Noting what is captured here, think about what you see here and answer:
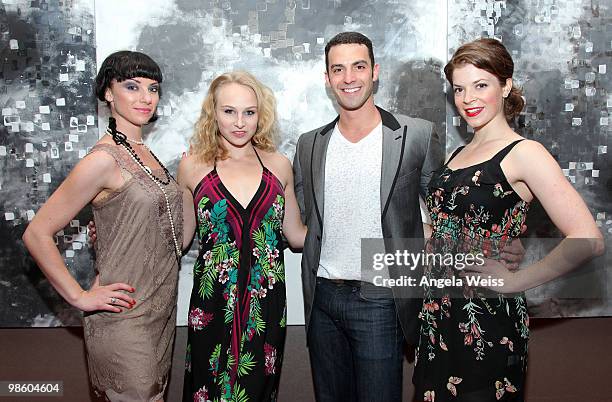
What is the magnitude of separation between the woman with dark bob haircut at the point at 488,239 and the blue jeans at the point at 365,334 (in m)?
0.21

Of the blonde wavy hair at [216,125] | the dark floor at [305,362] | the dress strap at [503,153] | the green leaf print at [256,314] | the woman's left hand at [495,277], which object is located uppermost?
the blonde wavy hair at [216,125]

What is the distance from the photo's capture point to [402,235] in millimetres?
2443

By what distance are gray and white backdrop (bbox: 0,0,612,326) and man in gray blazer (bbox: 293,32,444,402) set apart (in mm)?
537

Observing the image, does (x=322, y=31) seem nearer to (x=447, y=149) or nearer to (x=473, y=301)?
(x=447, y=149)

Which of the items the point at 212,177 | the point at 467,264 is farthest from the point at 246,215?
the point at 467,264

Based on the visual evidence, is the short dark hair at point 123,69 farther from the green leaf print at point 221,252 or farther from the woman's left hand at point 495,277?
the woman's left hand at point 495,277

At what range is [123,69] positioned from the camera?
90.0 inches

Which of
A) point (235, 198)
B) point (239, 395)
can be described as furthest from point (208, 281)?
point (239, 395)

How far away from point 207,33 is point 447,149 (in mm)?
1433

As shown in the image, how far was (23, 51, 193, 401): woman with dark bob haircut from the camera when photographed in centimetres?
217

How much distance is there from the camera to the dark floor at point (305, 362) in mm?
3029

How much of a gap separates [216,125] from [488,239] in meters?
1.30

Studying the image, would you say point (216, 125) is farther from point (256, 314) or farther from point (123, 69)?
point (256, 314)

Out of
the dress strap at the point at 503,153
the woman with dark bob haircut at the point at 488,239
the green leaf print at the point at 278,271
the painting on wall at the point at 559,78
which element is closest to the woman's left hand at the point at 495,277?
the woman with dark bob haircut at the point at 488,239
